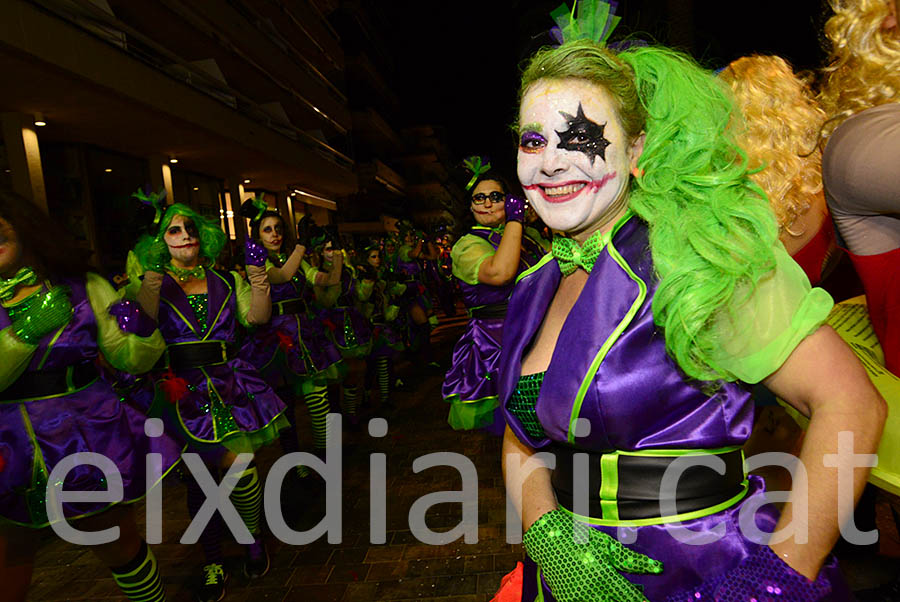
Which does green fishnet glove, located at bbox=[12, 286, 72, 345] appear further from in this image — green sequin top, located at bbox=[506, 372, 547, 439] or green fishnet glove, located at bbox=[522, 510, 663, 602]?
green fishnet glove, located at bbox=[522, 510, 663, 602]

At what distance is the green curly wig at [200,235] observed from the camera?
343cm

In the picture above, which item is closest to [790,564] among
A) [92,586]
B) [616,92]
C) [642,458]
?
[642,458]

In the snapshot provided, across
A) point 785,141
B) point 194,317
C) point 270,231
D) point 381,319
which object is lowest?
point 381,319

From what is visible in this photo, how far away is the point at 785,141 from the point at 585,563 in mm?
1414

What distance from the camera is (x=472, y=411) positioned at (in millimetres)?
3527

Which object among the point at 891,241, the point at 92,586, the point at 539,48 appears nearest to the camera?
the point at 891,241

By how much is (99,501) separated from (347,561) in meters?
1.63

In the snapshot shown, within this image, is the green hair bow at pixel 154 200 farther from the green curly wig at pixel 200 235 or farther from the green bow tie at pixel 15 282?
the green bow tie at pixel 15 282

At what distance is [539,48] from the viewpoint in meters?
1.38

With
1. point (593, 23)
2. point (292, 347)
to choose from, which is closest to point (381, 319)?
point (292, 347)

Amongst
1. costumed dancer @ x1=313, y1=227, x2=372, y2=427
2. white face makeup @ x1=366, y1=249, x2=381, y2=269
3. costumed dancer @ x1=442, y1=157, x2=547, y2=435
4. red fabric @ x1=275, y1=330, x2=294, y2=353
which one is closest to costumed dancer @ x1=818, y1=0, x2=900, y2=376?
costumed dancer @ x1=442, y1=157, x2=547, y2=435

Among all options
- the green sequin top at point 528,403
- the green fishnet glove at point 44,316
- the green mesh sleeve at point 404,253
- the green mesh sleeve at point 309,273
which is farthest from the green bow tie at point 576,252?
the green mesh sleeve at point 404,253

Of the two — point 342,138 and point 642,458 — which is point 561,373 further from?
point 342,138

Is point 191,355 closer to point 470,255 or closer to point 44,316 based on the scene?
point 44,316
